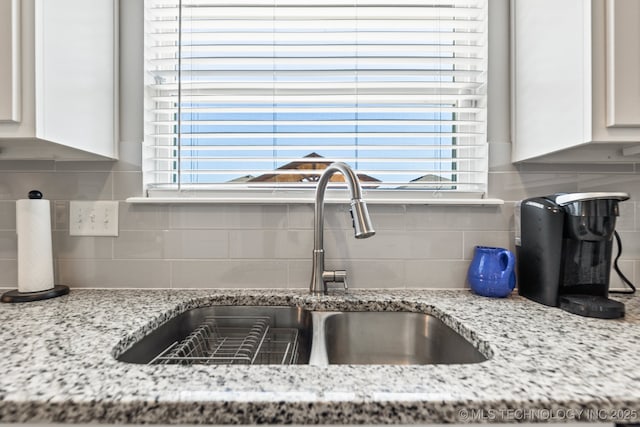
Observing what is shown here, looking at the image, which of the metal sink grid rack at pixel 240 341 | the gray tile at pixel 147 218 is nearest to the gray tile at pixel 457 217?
the metal sink grid rack at pixel 240 341

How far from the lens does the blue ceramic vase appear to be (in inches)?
40.9

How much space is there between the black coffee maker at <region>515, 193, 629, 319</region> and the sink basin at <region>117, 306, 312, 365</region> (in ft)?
2.22

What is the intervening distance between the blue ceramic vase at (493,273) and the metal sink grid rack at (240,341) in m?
0.58

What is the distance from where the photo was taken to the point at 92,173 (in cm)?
117

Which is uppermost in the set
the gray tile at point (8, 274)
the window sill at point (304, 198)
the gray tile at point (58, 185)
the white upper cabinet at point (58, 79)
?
the white upper cabinet at point (58, 79)

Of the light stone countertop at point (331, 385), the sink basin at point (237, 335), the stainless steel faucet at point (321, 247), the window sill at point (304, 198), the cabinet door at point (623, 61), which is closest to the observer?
the light stone countertop at point (331, 385)

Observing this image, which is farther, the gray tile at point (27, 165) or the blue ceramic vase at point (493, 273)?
the gray tile at point (27, 165)

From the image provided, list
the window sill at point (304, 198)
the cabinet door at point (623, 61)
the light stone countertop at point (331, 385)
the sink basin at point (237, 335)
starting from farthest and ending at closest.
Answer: the window sill at point (304, 198), the sink basin at point (237, 335), the cabinet door at point (623, 61), the light stone countertop at point (331, 385)

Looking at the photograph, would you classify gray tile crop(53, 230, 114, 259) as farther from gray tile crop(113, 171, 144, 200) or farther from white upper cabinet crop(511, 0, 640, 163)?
white upper cabinet crop(511, 0, 640, 163)

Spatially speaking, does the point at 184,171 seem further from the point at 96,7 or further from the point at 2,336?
the point at 2,336

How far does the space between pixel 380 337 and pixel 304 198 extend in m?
0.49

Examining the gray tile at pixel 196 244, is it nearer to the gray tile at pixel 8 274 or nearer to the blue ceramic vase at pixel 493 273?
the gray tile at pixel 8 274

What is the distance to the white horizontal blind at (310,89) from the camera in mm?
1206

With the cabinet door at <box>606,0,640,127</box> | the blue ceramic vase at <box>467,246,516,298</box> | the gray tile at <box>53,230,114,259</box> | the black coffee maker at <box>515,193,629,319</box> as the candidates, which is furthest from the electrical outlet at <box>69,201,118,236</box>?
the cabinet door at <box>606,0,640,127</box>
